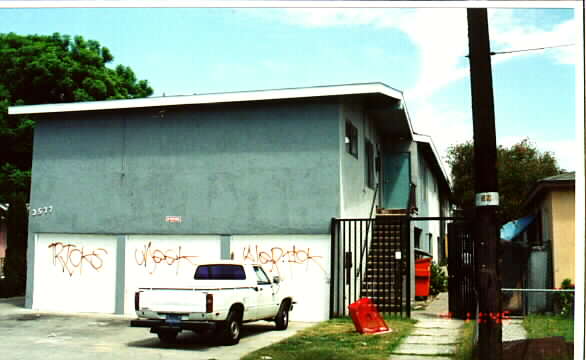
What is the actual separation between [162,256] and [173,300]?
19.5ft

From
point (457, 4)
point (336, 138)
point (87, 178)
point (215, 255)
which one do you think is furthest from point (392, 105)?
point (457, 4)

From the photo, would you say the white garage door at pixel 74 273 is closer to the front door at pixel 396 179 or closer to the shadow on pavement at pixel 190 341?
the shadow on pavement at pixel 190 341

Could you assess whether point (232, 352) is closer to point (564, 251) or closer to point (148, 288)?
point (148, 288)

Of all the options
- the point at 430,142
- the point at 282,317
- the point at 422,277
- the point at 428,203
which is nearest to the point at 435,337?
the point at 282,317

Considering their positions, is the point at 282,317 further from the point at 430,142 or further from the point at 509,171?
the point at 509,171

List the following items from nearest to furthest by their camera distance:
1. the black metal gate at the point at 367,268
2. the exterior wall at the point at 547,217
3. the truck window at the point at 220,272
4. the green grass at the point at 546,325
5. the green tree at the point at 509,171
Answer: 1. the green grass at the point at 546,325
2. the truck window at the point at 220,272
3. the black metal gate at the point at 367,268
4. the exterior wall at the point at 547,217
5. the green tree at the point at 509,171

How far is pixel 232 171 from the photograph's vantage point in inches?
697

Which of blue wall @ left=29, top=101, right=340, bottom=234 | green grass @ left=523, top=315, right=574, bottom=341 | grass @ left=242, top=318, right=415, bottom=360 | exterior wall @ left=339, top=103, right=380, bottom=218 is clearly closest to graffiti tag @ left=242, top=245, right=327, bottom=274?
blue wall @ left=29, top=101, right=340, bottom=234

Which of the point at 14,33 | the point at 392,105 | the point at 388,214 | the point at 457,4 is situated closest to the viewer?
the point at 457,4

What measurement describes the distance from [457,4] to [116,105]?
542 inches

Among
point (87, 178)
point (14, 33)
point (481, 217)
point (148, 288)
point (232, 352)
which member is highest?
point (14, 33)

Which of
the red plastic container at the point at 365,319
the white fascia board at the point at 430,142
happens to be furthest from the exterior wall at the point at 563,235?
the white fascia board at the point at 430,142

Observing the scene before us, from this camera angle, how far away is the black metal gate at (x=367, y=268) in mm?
16547

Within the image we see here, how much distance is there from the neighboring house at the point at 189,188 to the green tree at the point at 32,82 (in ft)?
34.3
